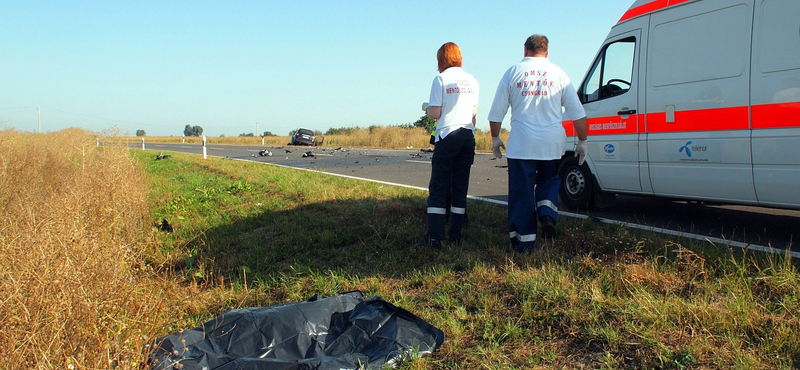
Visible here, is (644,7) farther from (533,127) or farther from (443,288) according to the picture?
(443,288)

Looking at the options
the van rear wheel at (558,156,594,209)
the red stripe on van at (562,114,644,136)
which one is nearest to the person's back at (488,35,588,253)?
the red stripe on van at (562,114,644,136)

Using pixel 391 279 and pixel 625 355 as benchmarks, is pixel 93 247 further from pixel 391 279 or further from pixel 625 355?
pixel 625 355

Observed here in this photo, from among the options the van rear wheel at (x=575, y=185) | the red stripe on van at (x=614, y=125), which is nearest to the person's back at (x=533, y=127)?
the red stripe on van at (x=614, y=125)

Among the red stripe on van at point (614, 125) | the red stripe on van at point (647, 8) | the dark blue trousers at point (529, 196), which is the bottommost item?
the dark blue trousers at point (529, 196)

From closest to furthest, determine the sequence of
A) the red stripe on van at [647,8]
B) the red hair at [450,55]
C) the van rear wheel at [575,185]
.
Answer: the red hair at [450,55] → the red stripe on van at [647,8] → the van rear wheel at [575,185]

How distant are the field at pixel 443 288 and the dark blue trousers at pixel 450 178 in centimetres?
26

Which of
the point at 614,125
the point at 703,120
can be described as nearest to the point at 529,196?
the point at 703,120

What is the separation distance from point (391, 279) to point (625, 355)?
1907 millimetres

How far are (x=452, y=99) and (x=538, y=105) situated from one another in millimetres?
734

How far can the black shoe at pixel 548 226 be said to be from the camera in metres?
4.52

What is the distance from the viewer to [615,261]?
148 inches

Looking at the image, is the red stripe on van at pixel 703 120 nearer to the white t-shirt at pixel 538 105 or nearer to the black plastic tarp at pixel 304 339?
the white t-shirt at pixel 538 105

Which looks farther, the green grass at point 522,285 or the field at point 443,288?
the green grass at point 522,285

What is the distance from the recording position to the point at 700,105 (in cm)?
495
